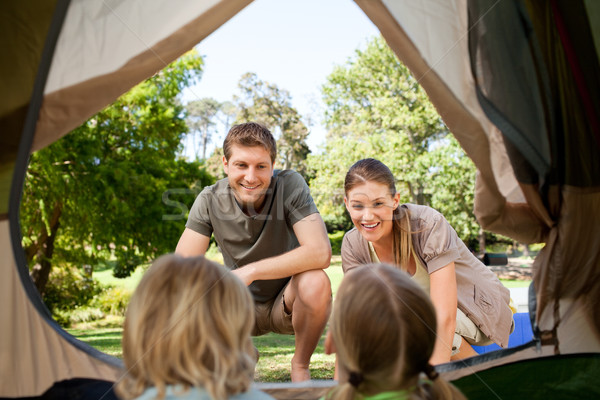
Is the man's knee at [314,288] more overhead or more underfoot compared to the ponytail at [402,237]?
more underfoot

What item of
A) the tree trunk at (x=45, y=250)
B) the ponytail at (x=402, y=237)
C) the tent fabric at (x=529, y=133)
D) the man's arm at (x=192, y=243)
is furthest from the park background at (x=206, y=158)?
the tent fabric at (x=529, y=133)

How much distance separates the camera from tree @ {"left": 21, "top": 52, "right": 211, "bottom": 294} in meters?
7.23

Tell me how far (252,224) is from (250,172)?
0.27m

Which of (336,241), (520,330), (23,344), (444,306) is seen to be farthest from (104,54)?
(336,241)

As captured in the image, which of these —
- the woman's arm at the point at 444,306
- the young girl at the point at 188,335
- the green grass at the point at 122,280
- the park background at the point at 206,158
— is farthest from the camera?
the green grass at the point at 122,280

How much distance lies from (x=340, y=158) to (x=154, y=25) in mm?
12630

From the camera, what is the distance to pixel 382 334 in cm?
126

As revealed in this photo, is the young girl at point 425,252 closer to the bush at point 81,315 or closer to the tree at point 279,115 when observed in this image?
the bush at point 81,315

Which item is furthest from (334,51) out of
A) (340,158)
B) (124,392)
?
(124,392)

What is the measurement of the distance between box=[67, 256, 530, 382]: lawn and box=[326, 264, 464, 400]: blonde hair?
225 cm

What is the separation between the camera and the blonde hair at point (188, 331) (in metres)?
1.19

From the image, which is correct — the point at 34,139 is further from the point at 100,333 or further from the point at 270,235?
the point at 100,333

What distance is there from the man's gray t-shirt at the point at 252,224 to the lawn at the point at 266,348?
1150 millimetres

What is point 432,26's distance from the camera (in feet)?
6.10
